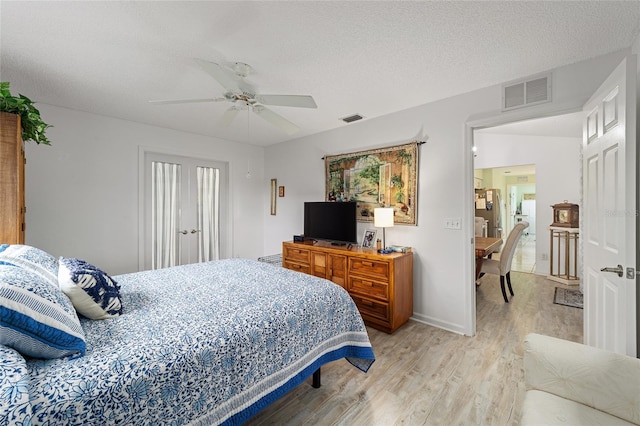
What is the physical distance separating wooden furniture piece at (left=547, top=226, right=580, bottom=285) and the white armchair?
4.27 metres

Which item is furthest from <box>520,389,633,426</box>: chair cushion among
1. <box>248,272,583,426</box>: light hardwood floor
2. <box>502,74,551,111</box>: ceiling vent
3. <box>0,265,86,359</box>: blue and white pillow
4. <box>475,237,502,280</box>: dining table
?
<box>475,237,502,280</box>: dining table

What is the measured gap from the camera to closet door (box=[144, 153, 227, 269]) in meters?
3.90

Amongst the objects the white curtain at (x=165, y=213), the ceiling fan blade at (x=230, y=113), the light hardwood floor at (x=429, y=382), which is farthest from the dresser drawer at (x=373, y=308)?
the white curtain at (x=165, y=213)

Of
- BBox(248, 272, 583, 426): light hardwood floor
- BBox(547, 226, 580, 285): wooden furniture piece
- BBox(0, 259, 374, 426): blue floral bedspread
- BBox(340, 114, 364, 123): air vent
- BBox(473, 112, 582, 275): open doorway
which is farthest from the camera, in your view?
BBox(473, 112, 582, 275): open doorway

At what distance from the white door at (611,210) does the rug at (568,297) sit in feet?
6.72

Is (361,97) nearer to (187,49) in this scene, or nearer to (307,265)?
(187,49)

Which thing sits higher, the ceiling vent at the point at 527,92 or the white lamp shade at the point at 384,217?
the ceiling vent at the point at 527,92

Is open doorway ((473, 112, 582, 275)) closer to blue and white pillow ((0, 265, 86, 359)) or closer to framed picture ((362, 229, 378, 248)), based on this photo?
framed picture ((362, 229, 378, 248))

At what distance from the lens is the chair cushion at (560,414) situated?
1.12 m

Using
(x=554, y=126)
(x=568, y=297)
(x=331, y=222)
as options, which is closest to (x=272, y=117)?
(x=331, y=222)

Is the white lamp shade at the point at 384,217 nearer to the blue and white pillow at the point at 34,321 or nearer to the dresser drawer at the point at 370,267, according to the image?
the dresser drawer at the point at 370,267

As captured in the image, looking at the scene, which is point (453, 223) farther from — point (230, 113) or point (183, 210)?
point (183, 210)

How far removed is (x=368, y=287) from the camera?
9.94ft

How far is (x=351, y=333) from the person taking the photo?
2.00m
